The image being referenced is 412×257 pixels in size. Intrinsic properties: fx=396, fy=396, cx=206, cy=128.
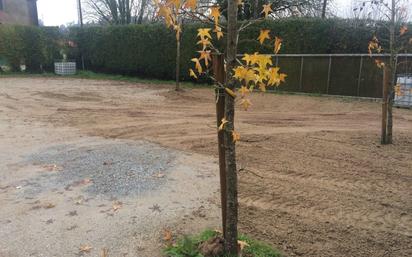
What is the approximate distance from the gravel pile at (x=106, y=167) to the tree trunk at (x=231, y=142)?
6.53ft

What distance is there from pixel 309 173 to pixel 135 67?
1763cm

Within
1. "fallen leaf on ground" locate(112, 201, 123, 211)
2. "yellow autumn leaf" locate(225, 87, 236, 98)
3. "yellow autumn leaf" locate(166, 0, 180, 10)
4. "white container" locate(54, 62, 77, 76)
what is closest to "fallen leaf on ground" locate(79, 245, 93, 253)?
"fallen leaf on ground" locate(112, 201, 123, 211)

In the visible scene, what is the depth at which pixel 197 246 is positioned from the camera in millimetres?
3480

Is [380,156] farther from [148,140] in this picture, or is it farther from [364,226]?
[148,140]

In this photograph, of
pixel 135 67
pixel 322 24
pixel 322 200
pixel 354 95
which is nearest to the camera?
pixel 322 200

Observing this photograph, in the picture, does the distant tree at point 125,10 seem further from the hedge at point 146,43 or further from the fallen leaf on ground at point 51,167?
the fallen leaf on ground at point 51,167

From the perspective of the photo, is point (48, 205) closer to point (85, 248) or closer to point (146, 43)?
point (85, 248)

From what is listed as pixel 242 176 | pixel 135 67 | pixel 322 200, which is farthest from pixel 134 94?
pixel 322 200

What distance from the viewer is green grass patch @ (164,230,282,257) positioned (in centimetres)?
336

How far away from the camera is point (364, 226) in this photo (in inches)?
155

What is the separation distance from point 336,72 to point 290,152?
9.00m

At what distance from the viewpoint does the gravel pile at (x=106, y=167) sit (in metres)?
5.15

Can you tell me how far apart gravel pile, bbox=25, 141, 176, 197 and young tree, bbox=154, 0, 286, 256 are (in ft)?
6.76

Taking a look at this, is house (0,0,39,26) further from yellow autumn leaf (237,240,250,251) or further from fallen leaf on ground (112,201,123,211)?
yellow autumn leaf (237,240,250,251)
